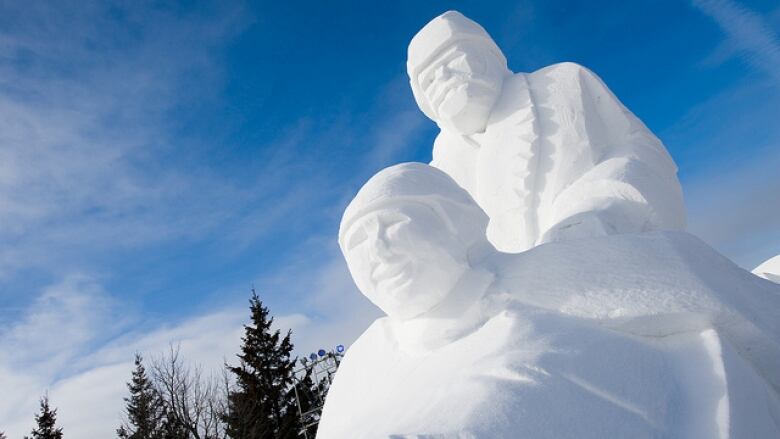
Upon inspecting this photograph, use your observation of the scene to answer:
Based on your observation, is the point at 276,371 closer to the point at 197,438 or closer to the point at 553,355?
the point at 197,438

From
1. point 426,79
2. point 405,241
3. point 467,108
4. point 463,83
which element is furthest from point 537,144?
point 405,241

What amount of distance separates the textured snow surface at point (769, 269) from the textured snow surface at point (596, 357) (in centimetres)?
176

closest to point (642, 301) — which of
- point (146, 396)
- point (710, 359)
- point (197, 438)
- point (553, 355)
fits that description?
point (710, 359)

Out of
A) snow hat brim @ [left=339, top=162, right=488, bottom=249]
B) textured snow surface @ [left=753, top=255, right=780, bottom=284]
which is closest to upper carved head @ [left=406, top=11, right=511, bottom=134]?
snow hat brim @ [left=339, top=162, right=488, bottom=249]

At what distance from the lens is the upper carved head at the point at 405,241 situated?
226 centimetres

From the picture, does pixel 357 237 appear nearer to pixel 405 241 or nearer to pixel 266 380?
pixel 405 241

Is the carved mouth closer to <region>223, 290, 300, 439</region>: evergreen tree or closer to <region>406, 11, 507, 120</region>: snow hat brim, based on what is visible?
<region>406, 11, 507, 120</region>: snow hat brim

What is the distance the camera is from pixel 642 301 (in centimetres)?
210

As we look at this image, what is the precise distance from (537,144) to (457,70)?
78 cm

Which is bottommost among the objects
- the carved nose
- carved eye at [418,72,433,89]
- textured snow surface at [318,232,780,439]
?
textured snow surface at [318,232,780,439]

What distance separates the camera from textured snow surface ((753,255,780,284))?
3876 millimetres

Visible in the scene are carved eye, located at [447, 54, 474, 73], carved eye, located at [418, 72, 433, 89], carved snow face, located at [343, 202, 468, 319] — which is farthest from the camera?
carved eye, located at [418, 72, 433, 89]

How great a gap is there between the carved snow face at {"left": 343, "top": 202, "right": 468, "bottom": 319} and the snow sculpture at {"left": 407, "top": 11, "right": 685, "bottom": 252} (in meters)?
0.79

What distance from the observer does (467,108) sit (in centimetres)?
389
